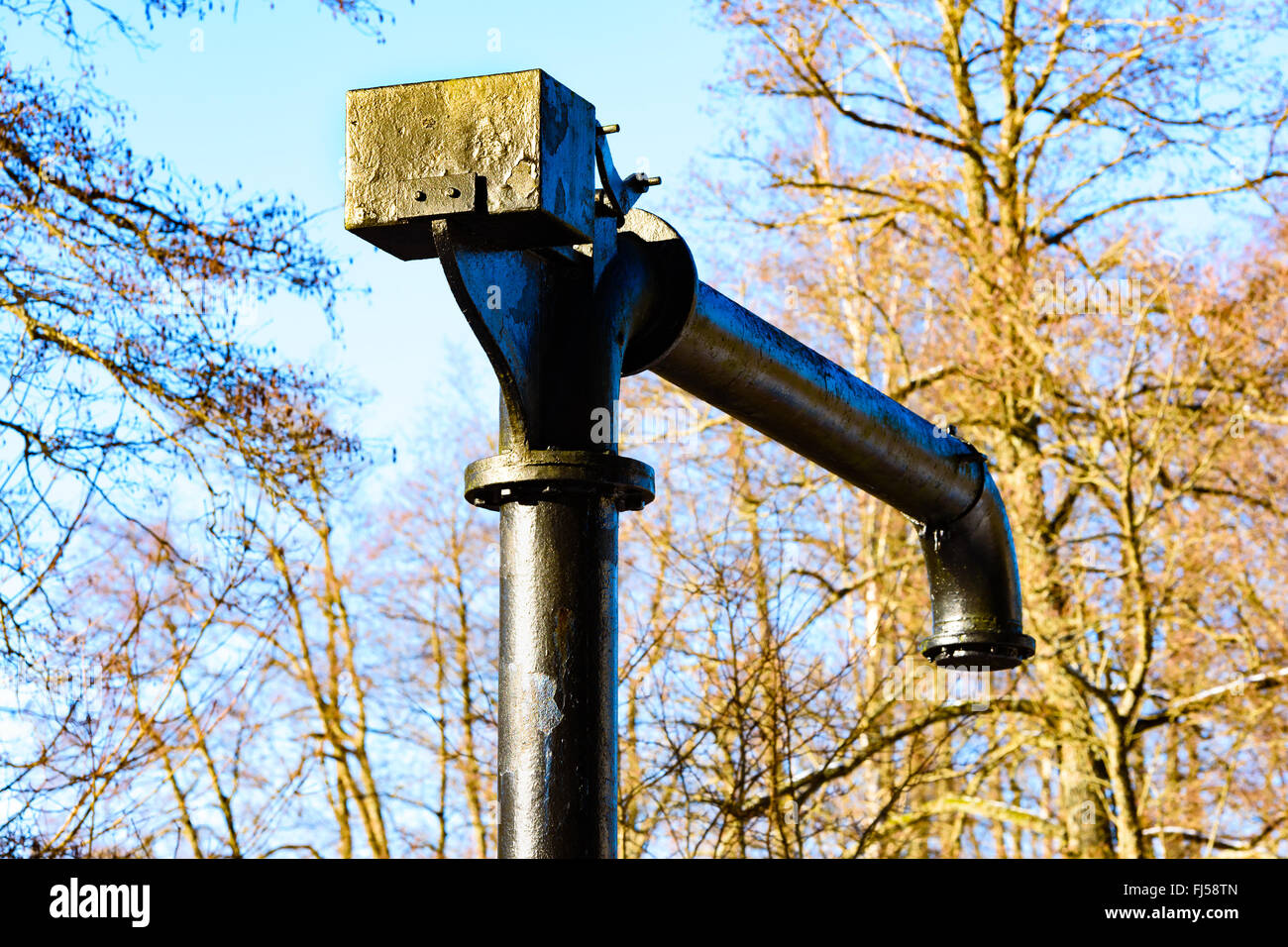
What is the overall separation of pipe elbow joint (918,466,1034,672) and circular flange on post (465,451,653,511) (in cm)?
193

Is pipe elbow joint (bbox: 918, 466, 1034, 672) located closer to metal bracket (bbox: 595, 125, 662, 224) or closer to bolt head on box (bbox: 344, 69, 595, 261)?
metal bracket (bbox: 595, 125, 662, 224)

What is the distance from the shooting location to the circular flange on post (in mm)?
2311

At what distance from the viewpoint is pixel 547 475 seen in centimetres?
231

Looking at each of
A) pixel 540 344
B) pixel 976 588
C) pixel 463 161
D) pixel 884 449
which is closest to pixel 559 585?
pixel 540 344

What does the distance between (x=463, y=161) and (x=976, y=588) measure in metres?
2.43

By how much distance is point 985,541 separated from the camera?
13.5 ft

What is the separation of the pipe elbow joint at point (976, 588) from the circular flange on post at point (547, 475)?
193cm

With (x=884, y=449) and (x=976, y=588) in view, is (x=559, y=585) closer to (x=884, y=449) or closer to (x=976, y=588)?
(x=884, y=449)
